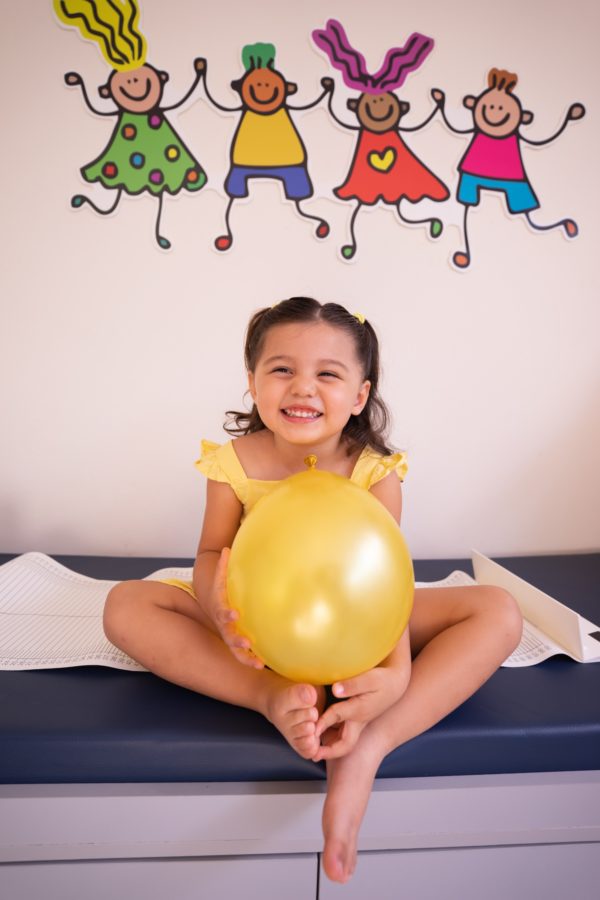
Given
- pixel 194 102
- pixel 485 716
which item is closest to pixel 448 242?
pixel 194 102

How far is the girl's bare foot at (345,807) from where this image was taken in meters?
0.65

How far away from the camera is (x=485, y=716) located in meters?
0.79

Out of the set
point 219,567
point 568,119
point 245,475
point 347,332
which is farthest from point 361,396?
point 568,119

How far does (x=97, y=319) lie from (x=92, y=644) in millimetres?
859

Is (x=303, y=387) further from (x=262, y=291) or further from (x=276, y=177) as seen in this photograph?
(x=276, y=177)

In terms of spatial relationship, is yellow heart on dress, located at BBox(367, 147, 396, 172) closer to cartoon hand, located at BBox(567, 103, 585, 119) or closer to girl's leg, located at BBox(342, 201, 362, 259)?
girl's leg, located at BBox(342, 201, 362, 259)

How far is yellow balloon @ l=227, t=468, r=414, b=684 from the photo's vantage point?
63 cm

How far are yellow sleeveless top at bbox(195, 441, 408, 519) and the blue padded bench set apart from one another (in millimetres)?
364

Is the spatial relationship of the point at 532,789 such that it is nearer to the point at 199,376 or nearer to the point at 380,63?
the point at 199,376

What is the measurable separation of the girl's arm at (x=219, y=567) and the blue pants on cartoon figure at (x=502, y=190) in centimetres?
103

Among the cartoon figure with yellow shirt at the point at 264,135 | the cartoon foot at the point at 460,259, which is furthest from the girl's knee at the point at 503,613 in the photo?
the cartoon figure with yellow shirt at the point at 264,135

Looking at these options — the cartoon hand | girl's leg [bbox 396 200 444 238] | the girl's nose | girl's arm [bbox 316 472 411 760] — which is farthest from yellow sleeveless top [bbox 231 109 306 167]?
girl's arm [bbox 316 472 411 760]

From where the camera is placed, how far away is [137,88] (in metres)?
1.42

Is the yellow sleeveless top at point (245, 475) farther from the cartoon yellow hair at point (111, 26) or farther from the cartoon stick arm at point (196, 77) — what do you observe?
the cartoon yellow hair at point (111, 26)
